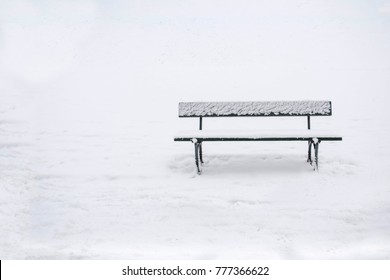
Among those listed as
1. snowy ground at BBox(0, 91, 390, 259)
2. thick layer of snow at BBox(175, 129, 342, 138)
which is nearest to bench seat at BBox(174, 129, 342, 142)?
thick layer of snow at BBox(175, 129, 342, 138)

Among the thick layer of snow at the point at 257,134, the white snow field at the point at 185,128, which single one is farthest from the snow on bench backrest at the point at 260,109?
the white snow field at the point at 185,128

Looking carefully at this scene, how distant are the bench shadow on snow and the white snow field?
0.04 metres

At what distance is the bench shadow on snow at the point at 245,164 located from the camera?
584 cm

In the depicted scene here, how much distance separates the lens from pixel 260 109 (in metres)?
6.07

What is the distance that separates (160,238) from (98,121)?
14.1ft

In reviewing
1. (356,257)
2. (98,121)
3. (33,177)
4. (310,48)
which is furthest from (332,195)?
(310,48)

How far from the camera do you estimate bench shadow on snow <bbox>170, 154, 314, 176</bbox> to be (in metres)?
5.84

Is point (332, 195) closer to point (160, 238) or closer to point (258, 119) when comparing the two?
point (160, 238)

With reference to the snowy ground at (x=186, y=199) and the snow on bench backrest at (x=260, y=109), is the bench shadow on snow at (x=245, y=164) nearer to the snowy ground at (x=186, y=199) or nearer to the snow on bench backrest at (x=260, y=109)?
the snowy ground at (x=186, y=199)

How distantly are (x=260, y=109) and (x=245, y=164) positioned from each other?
0.73 meters

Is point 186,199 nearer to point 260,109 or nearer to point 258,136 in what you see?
point 258,136

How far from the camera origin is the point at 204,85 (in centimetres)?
1114

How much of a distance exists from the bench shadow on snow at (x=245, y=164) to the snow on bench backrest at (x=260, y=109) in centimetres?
61

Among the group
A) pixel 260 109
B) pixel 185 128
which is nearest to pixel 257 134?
pixel 260 109
